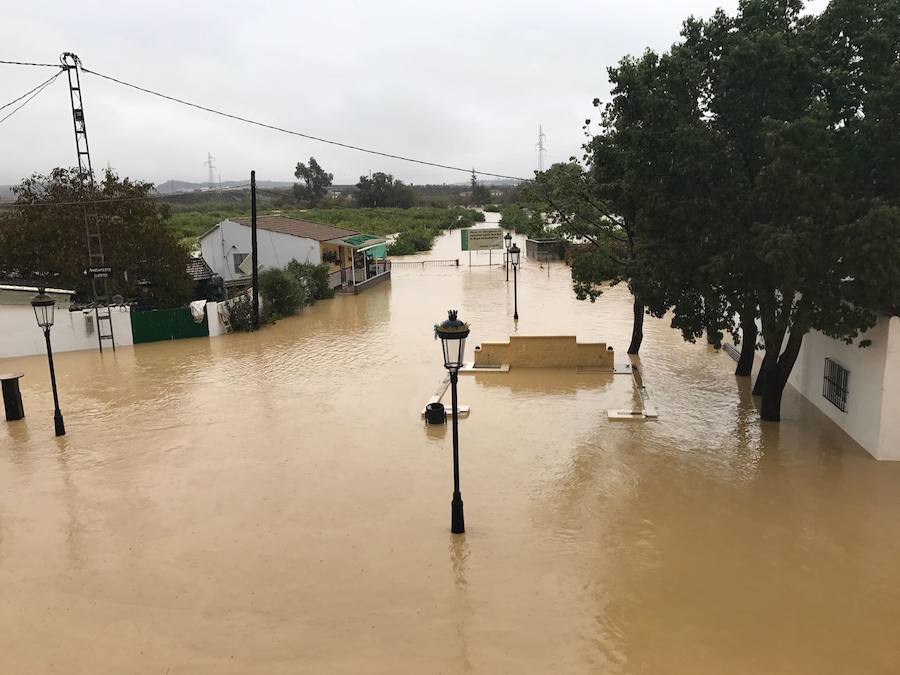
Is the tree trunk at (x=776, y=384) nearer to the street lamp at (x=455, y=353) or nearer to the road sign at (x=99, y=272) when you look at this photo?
the street lamp at (x=455, y=353)

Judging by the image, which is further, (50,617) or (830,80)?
(830,80)

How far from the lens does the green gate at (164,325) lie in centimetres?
2469

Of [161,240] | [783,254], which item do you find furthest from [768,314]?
[161,240]

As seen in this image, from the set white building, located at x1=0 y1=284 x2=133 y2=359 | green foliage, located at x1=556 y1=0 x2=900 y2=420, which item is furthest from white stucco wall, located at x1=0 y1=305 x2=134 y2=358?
green foliage, located at x1=556 y1=0 x2=900 y2=420

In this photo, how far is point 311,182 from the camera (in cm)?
12625

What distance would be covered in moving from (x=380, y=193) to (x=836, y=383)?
111m

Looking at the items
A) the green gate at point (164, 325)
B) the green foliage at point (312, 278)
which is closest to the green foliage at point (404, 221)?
the green foliage at point (312, 278)

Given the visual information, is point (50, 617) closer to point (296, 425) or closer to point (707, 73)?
point (296, 425)

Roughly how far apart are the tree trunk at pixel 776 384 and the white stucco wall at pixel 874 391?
0.94 metres

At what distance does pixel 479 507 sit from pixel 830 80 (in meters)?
9.40

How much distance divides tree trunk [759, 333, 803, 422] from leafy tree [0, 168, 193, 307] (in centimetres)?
2246

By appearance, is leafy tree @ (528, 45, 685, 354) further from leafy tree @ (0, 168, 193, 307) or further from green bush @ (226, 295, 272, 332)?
leafy tree @ (0, 168, 193, 307)

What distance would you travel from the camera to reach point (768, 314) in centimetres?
1314

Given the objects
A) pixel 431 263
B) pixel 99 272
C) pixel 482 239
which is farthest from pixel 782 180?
pixel 431 263
